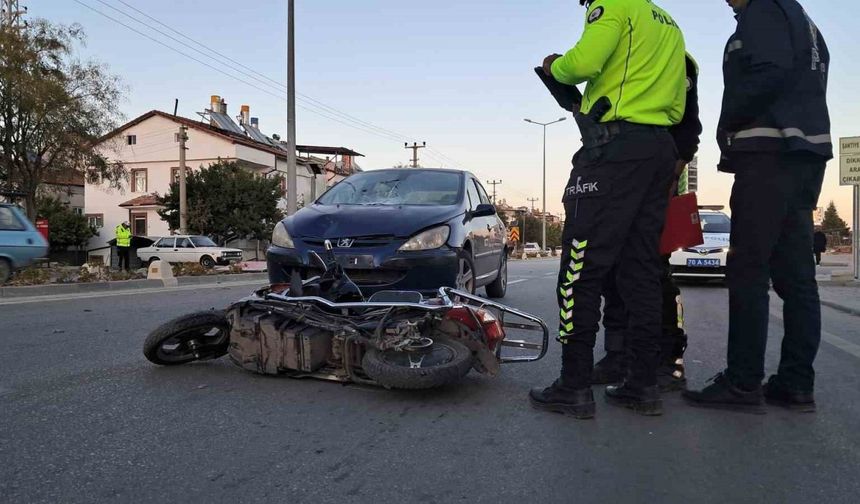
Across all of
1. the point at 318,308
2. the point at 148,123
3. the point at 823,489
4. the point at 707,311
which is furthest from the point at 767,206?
the point at 148,123

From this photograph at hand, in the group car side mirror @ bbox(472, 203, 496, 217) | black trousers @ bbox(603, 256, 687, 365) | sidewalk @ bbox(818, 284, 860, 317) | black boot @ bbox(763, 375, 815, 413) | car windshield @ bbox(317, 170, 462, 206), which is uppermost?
car windshield @ bbox(317, 170, 462, 206)

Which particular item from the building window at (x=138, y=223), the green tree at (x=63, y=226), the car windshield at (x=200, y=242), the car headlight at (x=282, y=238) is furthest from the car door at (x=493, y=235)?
the building window at (x=138, y=223)

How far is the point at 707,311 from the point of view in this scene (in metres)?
7.54

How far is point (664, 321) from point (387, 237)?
6.29 ft

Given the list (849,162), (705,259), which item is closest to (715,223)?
(705,259)

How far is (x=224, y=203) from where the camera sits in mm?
35656

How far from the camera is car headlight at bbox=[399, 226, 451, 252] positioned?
455 centimetres

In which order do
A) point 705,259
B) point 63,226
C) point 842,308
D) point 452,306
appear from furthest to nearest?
point 63,226, point 705,259, point 842,308, point 452,306

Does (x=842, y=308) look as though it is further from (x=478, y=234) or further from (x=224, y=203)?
(x=224, y=203)

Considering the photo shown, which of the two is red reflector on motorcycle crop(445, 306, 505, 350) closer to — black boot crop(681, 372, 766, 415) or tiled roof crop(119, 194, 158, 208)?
black boot crop(681, 372, 766, 415)

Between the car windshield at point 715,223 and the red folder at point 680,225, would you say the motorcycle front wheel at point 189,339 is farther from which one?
the car windshield at point 715,223

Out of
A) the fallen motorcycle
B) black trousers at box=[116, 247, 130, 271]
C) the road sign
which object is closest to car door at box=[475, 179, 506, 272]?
the fallen motorcycle

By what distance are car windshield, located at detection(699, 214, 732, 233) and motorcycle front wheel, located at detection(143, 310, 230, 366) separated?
990cm

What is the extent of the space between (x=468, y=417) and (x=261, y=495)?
3.77ft
